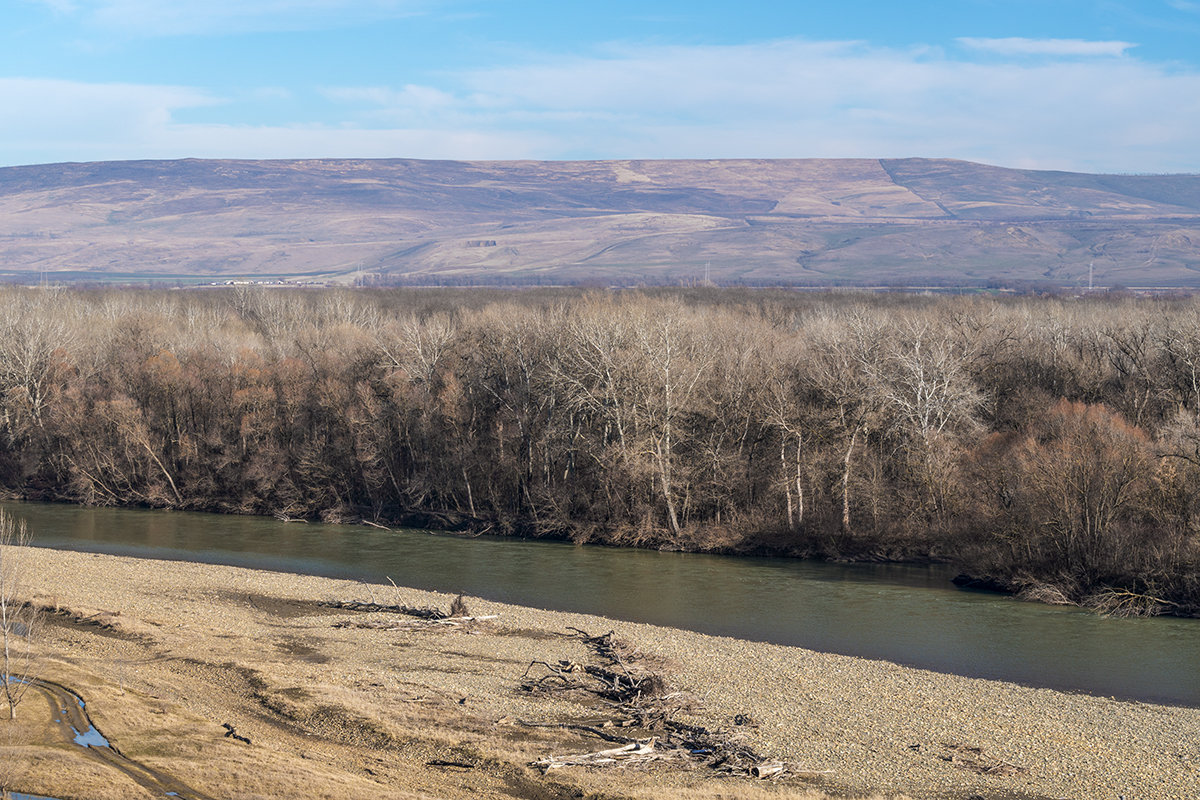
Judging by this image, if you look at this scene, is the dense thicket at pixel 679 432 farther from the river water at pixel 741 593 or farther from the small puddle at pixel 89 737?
the small puddle at pixel 89 737

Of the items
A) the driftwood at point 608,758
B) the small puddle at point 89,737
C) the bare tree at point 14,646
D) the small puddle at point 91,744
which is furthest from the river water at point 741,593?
the small puddle at point 89,737

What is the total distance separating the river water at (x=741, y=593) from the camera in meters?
32.9

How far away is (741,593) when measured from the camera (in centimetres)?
4334

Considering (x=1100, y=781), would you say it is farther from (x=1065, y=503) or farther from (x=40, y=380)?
(x=40, y=380)

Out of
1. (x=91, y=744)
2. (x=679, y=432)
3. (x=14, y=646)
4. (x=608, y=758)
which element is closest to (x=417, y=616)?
(x=14, y=646)

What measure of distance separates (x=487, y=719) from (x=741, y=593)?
66.9ft

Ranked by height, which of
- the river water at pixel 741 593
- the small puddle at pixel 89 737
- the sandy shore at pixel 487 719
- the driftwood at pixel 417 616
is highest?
the small puddle at pixel 89 737

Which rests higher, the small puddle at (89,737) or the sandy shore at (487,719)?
the small puddle at (89,737)

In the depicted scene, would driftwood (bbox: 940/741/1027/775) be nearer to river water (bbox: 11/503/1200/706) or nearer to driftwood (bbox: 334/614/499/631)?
river water (bbox: 11/503/1200/706)

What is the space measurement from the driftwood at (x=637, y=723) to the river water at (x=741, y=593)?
28.3 ft

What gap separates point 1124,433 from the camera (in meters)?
43.3

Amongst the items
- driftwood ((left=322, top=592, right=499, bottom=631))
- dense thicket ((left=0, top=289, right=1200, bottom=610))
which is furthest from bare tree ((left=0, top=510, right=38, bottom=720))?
dense thicket ((left=0, top=289, right=1200, bottom=610))

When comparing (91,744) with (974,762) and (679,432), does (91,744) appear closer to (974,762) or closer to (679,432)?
(974,762)

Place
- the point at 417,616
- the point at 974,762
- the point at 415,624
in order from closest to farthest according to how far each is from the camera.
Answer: the point at 974,762 < the point at 415,624 < the point at 417,616
